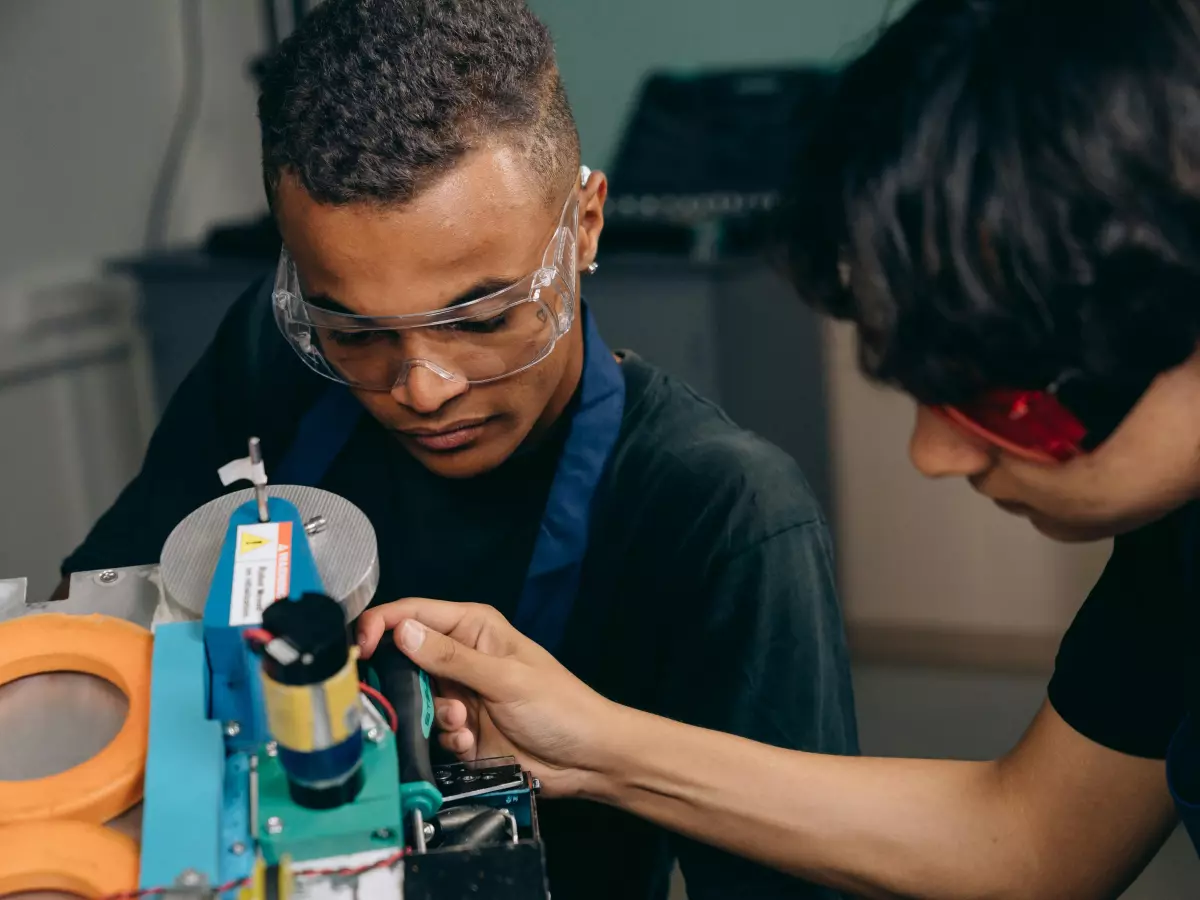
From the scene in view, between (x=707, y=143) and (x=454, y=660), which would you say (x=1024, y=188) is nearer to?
(x=454, y=660)

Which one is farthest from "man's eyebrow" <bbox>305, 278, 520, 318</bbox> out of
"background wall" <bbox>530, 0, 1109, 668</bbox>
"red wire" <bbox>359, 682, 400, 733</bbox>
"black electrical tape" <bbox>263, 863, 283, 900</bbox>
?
"background wall" <bbox>530, 0, 1109, 668</bbox>

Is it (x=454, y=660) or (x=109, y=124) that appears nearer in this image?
(x=454, y=660)

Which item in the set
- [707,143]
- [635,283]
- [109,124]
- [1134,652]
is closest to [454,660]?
[1134,652]

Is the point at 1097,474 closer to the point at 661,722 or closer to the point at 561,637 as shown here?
the point at 661,722

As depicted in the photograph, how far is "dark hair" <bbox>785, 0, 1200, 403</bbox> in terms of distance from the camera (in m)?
0.65

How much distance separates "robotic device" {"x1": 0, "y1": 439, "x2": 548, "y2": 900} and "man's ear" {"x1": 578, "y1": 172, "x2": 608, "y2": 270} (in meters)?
0.45

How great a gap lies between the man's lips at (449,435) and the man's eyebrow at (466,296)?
0.51 feet

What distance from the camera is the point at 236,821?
72cm

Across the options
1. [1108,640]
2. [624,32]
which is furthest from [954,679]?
[1108,640]

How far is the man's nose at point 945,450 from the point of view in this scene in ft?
2.72

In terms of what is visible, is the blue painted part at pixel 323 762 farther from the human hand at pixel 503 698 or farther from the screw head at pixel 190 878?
the human hand at pixel 503 698

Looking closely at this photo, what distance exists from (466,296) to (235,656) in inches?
15.8

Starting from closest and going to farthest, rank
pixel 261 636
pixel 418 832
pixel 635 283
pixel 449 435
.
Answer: pixel 261 636 < pixel 418 832 < pixel 449 435 < pixel 635 283

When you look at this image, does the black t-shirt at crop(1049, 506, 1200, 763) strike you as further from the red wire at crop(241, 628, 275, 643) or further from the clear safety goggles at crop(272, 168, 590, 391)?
the red wire at crop(241, 628, 275, 643)
